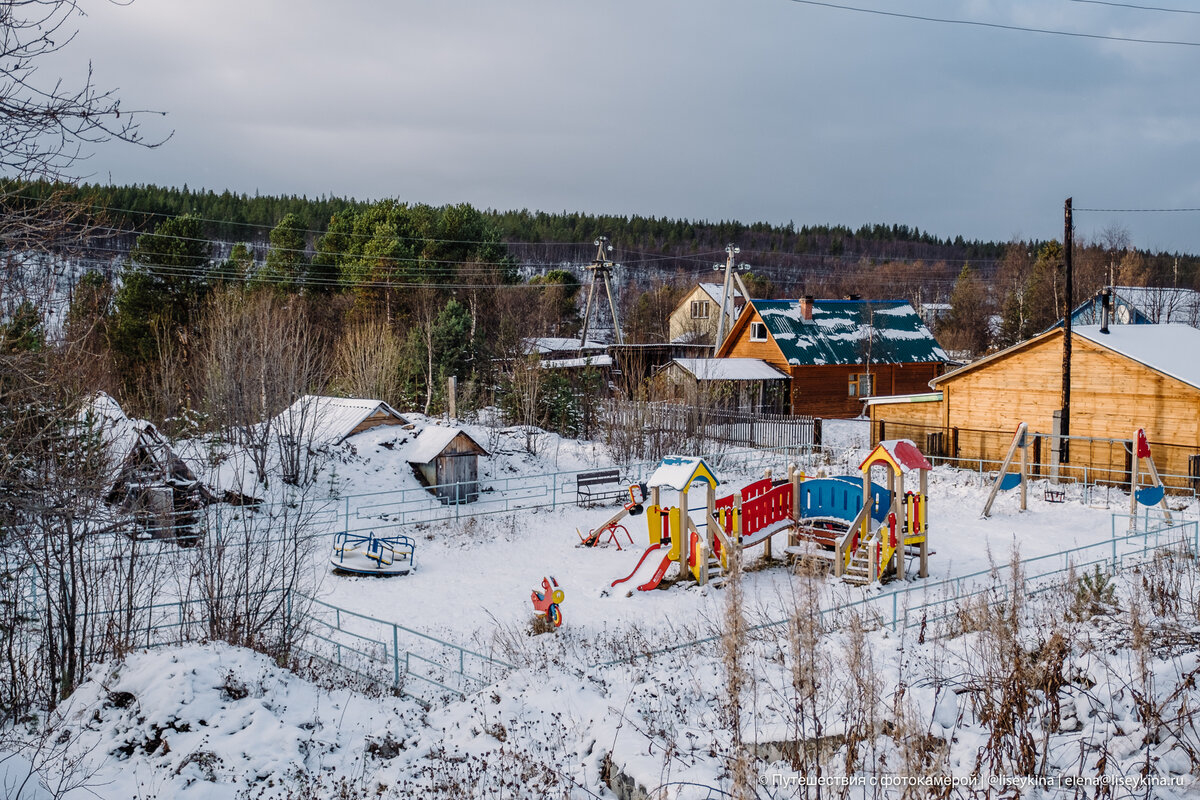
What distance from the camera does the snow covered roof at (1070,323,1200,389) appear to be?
2231cm

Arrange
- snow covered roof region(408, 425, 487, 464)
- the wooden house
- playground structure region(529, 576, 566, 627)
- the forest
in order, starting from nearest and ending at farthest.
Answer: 1. the forest
2. playground structure region(529, 576, 566, 627)
3. snow covered roof region(408, 425, 487, 464)
4. the wooden house

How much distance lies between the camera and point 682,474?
15.1 m

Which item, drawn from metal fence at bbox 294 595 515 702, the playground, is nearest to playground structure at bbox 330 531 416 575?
the playground

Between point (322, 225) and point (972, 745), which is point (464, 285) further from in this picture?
point (322, 225)

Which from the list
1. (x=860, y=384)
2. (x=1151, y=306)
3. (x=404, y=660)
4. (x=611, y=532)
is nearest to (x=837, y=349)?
(x=860, y=384)

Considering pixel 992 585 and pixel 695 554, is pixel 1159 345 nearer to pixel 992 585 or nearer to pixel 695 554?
pixel 992 585

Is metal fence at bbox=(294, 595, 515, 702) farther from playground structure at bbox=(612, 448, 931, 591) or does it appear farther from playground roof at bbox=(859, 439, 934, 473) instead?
playground roof at bbox=(859, 439, 934, 473)

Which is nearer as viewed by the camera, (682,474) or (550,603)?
(550,603)

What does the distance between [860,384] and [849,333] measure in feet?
9.29

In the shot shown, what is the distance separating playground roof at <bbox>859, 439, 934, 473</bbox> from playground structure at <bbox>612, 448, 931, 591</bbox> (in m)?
0.02

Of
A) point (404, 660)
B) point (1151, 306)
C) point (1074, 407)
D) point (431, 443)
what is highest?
point (1151, 306)

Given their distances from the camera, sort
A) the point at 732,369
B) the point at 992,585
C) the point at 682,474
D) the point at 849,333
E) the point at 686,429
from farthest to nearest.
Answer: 1. the point at 849,333
2. the point at 732,369
3. the point at 686,429
4. the point at 682,474
5. the point at 992,585

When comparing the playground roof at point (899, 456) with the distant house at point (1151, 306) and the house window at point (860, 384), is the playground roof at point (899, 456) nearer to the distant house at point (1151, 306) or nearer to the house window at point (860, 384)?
the house window at point (860, 384)

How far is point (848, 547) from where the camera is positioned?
15.2 m
